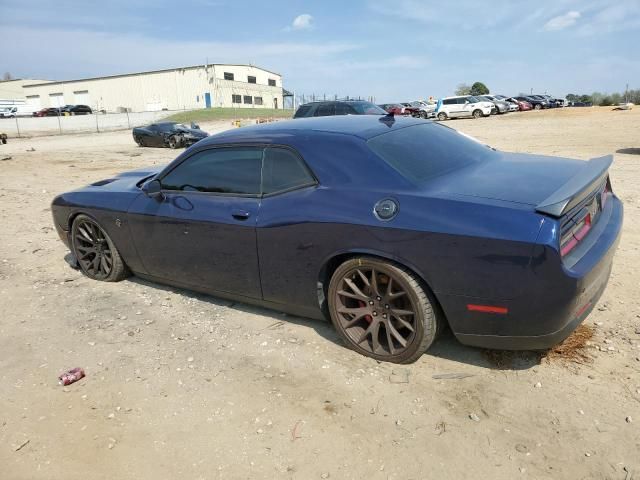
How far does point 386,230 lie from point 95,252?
131 inches

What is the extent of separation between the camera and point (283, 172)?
11.2 ft

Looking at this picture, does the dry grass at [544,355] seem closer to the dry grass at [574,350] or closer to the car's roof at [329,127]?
the dry grass at [574,350]

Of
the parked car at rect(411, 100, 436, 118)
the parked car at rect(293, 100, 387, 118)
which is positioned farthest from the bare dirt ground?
the parked car at rect(411, 100, 436, 118)

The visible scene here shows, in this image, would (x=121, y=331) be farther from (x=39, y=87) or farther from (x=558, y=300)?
(x=39, y=87)

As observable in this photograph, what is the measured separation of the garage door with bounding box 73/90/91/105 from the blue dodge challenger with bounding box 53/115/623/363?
7845 cm

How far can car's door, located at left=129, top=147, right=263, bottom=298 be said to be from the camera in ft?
11.6

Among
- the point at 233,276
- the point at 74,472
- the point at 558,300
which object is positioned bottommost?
the point at 74,472

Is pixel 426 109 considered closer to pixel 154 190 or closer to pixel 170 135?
pixel 170 135

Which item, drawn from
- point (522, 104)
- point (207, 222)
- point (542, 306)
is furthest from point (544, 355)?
point (522, 104)

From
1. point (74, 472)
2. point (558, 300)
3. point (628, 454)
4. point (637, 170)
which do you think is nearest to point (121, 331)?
point (74, 472)

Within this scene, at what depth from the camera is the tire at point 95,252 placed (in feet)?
15.4

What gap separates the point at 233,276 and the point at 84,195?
2.09 meters

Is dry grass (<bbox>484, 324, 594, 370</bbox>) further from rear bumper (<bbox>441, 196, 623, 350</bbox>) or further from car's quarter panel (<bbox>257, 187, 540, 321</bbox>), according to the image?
car's quarter panel (<bbox>257, 187, 540, 321</bbox>)

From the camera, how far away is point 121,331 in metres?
3.92
